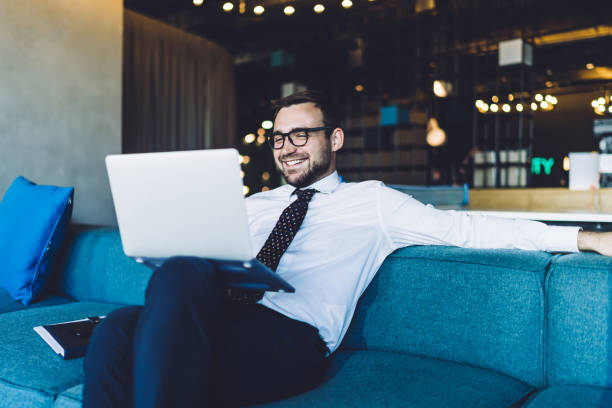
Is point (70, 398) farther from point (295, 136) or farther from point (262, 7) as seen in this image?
point (262, 7)

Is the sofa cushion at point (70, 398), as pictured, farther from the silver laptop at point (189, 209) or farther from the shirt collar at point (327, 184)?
the shirt collar at point (327, 184)

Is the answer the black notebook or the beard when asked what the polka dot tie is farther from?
the black notebook

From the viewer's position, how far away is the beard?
1.71 m

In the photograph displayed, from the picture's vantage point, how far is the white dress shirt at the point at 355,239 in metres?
1.38

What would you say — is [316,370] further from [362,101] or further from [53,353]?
[362,101]

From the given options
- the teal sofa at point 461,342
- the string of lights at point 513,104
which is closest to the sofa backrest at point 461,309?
the teal sofa at point 461,342

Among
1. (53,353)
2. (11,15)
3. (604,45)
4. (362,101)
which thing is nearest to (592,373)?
(53,353)

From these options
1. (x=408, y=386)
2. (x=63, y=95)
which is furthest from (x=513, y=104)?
(x=408, y=386)

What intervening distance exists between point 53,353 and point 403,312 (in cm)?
104

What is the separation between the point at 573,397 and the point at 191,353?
839 mm

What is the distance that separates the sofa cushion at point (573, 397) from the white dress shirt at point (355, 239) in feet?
1.21

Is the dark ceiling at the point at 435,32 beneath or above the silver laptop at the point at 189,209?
above

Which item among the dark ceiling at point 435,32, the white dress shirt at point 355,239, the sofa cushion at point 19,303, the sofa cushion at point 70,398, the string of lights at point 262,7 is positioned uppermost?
the dark ceiling at point 435,32

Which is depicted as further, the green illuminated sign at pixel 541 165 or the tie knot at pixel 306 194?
the green illuminated sign at pixel 541 165
